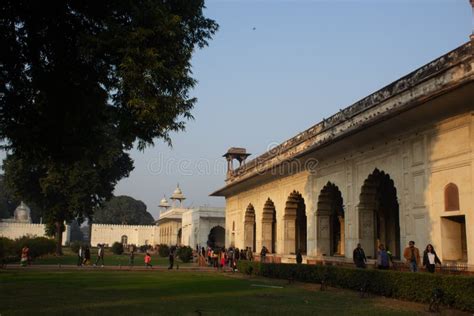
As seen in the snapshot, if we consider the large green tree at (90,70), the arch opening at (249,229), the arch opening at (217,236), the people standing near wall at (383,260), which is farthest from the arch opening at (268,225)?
the arch opening at (217,236)

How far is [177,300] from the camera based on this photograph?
42.4 ft

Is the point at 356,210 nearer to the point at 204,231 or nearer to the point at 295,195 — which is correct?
the point at 295,195

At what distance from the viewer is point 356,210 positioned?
18.2 m

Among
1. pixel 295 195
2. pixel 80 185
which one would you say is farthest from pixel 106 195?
pixel 295 195

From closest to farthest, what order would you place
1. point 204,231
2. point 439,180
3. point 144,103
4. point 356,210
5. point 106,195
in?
point 144,103
point 439,180
point 356,210
point 106,195
point 204,231

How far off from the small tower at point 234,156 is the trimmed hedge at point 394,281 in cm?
1547

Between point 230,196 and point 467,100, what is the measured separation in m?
24.6

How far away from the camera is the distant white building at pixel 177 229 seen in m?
49.4

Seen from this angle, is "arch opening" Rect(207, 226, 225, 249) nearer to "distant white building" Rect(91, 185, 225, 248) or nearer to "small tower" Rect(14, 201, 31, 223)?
"distant white building" Rect(91, 185, 225, 248)

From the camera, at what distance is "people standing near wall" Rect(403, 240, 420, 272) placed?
13914 millimetres

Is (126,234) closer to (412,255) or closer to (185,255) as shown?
(185,255)

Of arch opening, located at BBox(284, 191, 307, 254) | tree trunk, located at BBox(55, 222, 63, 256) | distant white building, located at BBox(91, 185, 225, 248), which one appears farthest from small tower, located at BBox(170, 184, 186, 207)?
arch opening, located at BBox(284, 191, 307, 254)

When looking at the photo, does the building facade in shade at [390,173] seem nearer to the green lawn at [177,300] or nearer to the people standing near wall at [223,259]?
the green lawn at [177,300]

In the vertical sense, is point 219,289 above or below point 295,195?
below
